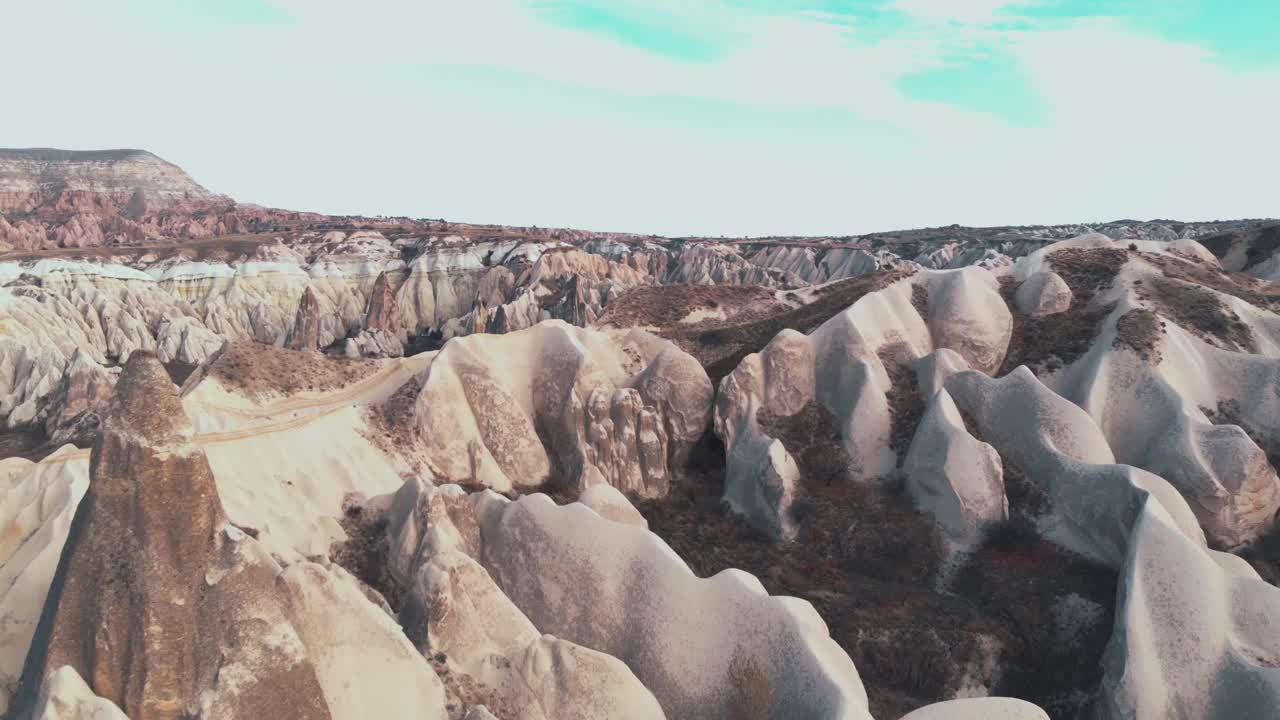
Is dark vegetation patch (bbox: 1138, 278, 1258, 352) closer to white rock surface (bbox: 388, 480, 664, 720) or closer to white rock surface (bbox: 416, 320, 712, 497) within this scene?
white rock surface (bbox: 416, 320, 712, 497)

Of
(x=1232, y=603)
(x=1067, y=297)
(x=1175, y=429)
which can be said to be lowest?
(x=1232, y=603)

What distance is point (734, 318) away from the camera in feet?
188

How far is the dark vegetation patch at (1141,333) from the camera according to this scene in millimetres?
34938

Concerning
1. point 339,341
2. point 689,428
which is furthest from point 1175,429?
point 339,341

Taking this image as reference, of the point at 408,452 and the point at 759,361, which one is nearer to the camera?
the point at 408,452

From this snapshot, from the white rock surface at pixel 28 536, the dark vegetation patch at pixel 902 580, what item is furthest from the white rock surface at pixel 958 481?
the white rock surface at pixel 28 536

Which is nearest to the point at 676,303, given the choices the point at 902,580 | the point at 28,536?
the point at 902,580

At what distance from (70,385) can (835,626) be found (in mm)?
57791

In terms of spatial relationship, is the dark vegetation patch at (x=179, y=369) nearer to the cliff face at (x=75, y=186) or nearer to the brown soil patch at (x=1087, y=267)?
the brown soil patch at (x=1087, y=267)

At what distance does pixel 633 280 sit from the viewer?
407 feet

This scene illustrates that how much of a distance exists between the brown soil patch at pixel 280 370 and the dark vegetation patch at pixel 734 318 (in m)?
19.1

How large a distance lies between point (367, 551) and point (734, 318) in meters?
36.1

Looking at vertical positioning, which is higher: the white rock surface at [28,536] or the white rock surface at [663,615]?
the white rock surface at [28,536]

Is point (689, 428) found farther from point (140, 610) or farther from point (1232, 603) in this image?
point (140, 610)
